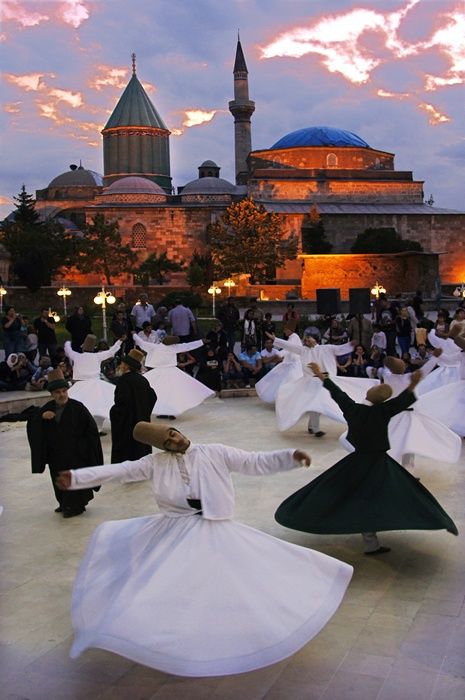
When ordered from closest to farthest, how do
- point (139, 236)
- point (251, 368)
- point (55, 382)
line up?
point (55, 382)
point (251, 368)
point (139, 236)

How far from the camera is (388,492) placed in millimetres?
6887

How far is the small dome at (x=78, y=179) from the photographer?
7744 cm

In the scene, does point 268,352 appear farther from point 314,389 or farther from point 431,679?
point 431,679

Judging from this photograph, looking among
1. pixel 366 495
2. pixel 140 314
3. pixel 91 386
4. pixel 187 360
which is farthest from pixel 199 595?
pixel 140 314

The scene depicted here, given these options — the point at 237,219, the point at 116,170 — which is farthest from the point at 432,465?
the point at 116,170

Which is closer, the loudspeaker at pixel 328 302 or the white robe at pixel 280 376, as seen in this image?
the white robe at pixel 280 376

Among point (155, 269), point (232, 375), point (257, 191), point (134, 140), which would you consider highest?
point (134, 140)

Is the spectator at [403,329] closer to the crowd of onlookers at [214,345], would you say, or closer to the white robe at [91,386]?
the crowd of onlookers at [214,345]

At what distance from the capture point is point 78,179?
77750mm

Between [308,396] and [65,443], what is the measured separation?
462 cm

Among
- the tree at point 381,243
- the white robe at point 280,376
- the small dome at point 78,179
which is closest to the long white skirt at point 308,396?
the white robe at point 280,376

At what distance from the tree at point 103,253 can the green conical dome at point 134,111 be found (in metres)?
19.2

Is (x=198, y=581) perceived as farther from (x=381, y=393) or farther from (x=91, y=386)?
(x=91, y=386)

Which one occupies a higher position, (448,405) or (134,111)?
(134,111)
